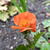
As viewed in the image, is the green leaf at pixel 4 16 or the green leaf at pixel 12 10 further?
the green leaf at pixel 12 10

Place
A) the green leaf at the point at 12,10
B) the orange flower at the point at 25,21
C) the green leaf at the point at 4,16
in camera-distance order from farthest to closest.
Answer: the green leaf at the point at 12,10 < the green leaf at the point at 4,16 < the orange flower at the point at 25,21

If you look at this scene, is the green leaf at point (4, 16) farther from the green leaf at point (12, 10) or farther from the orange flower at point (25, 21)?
the orange flower at point (25, 21)

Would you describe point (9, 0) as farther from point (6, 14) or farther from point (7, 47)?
point (7, 47)

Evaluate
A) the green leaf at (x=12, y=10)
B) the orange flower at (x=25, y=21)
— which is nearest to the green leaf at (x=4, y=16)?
the green leaf at (x=12, y=10)

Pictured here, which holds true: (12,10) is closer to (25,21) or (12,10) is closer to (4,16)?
(4,16)

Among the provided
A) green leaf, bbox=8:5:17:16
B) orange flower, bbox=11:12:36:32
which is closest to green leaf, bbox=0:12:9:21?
green leaf, bbox=8:5:17:16

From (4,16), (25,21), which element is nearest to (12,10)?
(4,16)

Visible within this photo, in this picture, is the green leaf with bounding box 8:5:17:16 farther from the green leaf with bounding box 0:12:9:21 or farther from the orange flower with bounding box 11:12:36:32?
the orange flower with bounding box 11:12:36:32

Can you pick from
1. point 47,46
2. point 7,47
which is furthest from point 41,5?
point 47,46

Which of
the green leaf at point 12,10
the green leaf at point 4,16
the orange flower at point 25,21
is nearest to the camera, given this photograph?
the orange flower at point 25,21

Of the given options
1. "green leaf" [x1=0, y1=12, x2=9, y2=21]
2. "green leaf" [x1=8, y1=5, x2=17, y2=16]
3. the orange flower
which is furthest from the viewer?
"green leaf" [x1=8, y1=5, x2=17, y2=16]

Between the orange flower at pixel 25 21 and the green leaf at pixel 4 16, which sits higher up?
the orange flower at pixel 25 21
